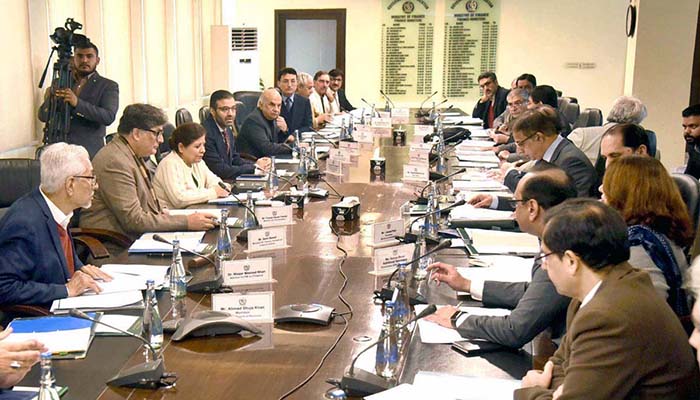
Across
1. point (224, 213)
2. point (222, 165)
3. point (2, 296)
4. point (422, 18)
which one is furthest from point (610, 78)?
point (2, 296)

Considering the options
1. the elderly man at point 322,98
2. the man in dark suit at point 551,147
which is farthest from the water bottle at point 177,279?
the elderly man at point 322,98

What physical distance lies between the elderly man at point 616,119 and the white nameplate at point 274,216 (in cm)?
248

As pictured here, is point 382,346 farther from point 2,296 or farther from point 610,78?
point 610,78

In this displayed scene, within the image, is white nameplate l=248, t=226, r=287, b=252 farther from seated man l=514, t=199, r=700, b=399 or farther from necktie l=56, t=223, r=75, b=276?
seated man l=514, t=199, r=700, b=399

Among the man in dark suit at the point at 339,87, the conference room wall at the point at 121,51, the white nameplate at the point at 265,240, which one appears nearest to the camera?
the white nameplate at the point at 265,240

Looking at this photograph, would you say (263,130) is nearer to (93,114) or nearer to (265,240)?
(93,114)

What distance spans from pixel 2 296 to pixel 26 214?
0.96ft

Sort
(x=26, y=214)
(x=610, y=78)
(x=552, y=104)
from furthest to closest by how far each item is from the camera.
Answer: (x=610, y=78) < (x=552, y=104) < (x=26, y=214)

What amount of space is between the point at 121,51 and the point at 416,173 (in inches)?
140

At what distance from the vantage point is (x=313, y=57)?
11.7 m

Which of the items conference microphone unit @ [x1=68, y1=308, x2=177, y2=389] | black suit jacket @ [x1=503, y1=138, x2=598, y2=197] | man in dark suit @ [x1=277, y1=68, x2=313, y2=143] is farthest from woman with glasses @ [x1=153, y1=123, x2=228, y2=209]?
man in dark suit @ [x1=277, y1=68, x2=313, y2=143]

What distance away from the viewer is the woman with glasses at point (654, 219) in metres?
2.45

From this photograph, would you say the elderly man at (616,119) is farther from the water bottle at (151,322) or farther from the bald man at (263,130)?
the water bottle at (151,322)

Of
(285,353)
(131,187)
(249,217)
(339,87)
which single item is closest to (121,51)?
(339,87)
